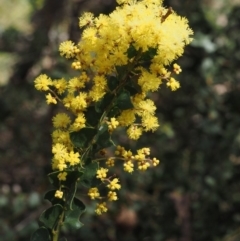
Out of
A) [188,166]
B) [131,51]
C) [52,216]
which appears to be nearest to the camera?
[131,51]

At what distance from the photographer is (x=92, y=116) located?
1.17 m

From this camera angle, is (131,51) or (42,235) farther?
(42,235)

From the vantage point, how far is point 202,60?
2531 mm

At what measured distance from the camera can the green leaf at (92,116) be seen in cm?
116

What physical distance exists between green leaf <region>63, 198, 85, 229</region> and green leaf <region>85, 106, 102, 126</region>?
0.17 metres

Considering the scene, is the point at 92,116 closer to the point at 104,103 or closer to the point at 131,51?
the point at 104,103

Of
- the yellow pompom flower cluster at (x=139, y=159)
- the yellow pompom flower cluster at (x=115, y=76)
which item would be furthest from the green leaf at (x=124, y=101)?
the yellow pompom flower cluster at (x=139, y=159)

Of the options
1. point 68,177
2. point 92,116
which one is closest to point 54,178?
point 68,177

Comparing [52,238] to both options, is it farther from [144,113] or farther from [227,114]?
[227,114]

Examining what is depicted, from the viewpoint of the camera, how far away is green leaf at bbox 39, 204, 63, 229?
1.19m

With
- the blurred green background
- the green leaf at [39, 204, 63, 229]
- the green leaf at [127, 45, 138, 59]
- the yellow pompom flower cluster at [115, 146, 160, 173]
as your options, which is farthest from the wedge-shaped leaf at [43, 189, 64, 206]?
the blurred green background

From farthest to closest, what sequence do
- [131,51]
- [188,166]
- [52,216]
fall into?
[188,166] < [52,216] < [131,51]

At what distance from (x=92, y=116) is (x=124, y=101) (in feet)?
0.27

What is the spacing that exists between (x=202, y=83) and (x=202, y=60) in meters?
0.10
